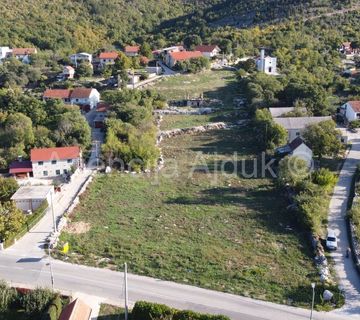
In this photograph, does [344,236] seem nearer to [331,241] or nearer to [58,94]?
[331,241]

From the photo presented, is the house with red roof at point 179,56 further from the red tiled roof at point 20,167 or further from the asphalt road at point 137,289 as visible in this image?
the asphalt road at point 137,289

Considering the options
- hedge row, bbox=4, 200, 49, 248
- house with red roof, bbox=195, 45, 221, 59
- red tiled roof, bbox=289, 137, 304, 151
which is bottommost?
hedge row, bbox=4, 200, 49, 248

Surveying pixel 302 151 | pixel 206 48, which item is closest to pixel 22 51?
pixel 206 48

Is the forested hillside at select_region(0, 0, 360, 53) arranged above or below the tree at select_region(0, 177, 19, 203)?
above

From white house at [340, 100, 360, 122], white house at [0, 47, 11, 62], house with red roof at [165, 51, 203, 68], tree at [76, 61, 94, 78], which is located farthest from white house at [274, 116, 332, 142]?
white house at [0, 47, 11, 62]

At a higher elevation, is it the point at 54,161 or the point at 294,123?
the point at 294,123

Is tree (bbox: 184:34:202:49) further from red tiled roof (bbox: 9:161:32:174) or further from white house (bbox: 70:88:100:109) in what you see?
red tiled roof (bbox: 9:161:32:174)

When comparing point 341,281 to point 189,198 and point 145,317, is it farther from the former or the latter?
point 189,198
